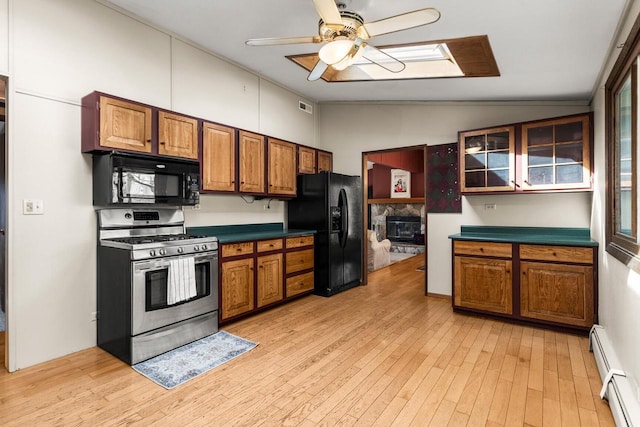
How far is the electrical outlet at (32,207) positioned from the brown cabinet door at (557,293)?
4.26 metres

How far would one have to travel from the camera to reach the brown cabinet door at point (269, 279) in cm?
377

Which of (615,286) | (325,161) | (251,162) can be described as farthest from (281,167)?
(615,286)

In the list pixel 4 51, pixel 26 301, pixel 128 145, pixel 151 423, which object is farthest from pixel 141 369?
pixel 4 51

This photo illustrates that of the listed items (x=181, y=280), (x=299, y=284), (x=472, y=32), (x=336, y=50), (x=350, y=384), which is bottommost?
(x=350, y=384)

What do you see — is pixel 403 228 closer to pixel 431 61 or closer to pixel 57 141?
pixel 431 61

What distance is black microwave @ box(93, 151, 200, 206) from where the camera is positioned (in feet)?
8.95

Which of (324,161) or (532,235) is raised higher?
(324,161)

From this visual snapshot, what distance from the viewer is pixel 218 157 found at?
3.60 m

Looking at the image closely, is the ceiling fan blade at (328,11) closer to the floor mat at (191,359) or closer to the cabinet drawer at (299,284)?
the floor mat at (191,359)

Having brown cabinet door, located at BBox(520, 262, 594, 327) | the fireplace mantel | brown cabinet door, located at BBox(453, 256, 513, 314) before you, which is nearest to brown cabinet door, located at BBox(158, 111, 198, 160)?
brown cabinet door, located at BBox(453, 256, 513, 314)

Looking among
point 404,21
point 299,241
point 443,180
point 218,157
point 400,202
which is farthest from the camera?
point 400,202

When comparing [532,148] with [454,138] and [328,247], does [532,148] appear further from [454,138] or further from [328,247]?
[328,247]

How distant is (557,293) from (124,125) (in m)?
4.17

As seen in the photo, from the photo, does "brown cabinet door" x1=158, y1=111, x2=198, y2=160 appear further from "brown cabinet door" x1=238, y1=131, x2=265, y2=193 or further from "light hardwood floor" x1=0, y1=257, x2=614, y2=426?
"light hardwood floor" x1=0, y1=257, x2=614, y2=426
